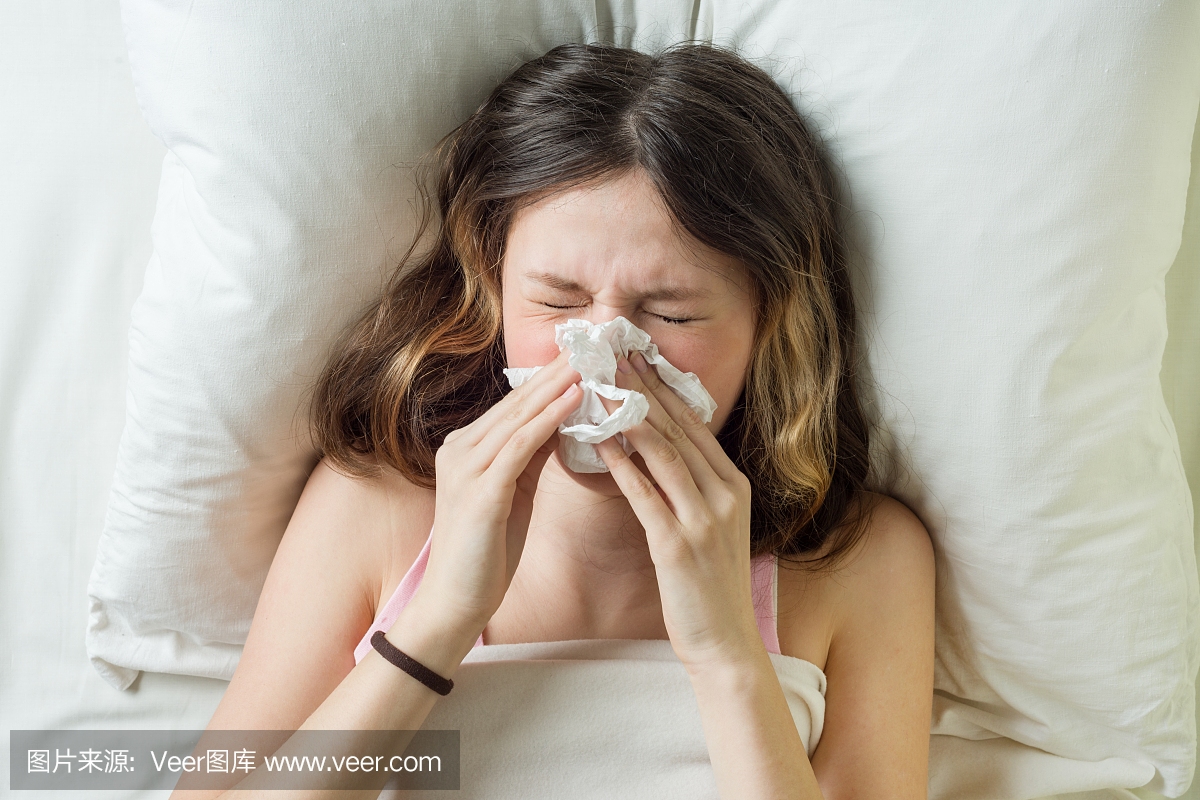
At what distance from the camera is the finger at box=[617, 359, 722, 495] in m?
0.97

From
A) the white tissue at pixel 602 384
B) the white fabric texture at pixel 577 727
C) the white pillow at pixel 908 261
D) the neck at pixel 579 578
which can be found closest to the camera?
the white tissue at pixel 602 384

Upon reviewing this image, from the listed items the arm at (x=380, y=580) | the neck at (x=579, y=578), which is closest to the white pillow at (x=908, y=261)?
the arm at (x=380, y=580)

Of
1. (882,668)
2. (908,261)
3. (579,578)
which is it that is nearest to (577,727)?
(579,578)

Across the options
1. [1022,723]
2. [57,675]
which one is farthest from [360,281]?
[1022,723]

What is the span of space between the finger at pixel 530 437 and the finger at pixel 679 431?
56 mm

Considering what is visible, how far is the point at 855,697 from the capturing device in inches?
48.4

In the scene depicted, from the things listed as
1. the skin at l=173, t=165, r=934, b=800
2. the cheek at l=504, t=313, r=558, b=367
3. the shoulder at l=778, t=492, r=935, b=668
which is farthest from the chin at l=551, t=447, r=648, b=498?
the shoulder at l=778, t=492, r=935, b=668

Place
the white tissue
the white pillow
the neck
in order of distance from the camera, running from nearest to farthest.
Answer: the white tissue < the white pillow < the neck

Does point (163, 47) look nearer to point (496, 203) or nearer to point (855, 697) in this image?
point (496, 203)

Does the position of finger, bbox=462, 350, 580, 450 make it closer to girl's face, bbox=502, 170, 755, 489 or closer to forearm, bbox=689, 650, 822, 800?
girl's face, bbox=502, 170, 755, 489

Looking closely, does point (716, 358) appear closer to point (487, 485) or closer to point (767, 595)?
point (487, 485)

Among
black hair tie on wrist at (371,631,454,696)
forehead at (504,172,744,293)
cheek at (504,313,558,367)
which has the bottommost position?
black hair tie on wrist at (371,631,454,696)

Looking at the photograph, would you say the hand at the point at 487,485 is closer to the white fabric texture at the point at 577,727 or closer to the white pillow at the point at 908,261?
the white fabric texture at the point at 577,727

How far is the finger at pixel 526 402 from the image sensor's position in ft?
3.11
